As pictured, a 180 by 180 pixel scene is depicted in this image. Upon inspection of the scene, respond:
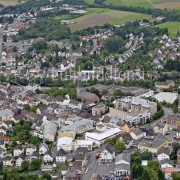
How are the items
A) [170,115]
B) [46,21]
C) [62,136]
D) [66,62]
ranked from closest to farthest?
[62,136], [170,115], [66,62], [46,21]

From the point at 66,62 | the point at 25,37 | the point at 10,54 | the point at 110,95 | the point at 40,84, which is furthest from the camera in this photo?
the point at 25,37

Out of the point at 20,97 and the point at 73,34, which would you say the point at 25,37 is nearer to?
the point at 73,34

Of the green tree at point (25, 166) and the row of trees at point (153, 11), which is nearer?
the green tree at point (25, 166)

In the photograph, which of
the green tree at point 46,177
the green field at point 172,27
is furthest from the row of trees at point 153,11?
the green tree at point 46,177

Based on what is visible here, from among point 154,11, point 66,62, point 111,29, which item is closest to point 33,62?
point 66,62

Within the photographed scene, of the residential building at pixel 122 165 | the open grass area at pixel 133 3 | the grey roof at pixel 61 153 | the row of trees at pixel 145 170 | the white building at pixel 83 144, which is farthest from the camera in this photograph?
the open grass area at pixel 133 3

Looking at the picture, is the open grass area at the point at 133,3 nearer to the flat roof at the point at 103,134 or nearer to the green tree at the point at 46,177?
the flat roof at the point at 103,134

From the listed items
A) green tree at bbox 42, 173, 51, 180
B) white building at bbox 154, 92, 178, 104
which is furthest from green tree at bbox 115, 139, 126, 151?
white building at bbox 154, 92, 178, 104
